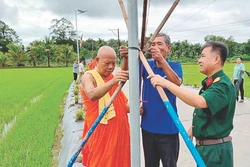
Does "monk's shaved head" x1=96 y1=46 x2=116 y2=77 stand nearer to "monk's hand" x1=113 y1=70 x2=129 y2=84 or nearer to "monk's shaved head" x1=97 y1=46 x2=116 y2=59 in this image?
"monk's shaved head" x1=97 y1=46 x2=116 y2=59

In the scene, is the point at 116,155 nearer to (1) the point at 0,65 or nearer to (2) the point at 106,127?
(2) the point at 106,127

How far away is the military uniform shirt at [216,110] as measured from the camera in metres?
1.45

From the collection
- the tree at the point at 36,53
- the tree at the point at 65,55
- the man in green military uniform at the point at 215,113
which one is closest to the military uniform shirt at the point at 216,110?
the man in green military uniform at the point at 215,113

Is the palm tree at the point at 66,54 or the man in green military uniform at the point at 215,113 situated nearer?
the man in green military uniform at the point at 215,113

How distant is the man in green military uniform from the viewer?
1484mm

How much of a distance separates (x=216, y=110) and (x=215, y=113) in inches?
1.8

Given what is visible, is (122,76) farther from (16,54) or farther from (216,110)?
(16,54)

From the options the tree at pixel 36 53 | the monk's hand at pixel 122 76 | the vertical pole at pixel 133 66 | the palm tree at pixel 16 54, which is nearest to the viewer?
the vertical pole at pixel 133 66

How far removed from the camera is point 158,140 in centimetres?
195

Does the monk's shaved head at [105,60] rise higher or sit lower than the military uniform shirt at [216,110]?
higher

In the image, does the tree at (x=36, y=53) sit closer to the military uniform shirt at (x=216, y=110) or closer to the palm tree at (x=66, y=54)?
the palm tree at (x=66, y=54)

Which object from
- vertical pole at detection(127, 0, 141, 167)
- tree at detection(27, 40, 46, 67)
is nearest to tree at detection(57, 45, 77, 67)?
tree at detection(27, 40, 46, 67)

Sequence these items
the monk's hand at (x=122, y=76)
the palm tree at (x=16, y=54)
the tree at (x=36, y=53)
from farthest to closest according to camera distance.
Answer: the tree at (x=36, y=53) → the palm tree at (x=16, y=54) → the monk's hand at (x=122, y=76)

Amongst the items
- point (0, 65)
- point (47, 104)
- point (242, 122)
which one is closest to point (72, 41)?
point (0, 65)
